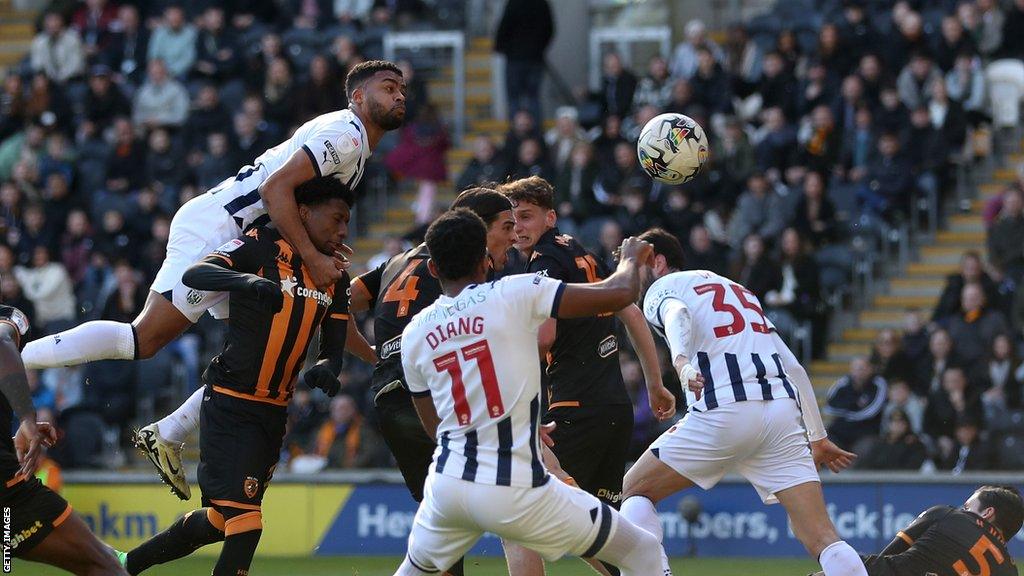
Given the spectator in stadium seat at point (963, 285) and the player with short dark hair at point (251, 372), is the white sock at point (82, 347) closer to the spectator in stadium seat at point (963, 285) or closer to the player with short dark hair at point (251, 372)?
the player with short dark hair at point (251, 372)

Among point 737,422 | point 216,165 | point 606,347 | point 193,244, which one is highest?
point 193,244

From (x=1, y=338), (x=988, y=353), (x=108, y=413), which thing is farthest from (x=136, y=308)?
(x=1, y=338)

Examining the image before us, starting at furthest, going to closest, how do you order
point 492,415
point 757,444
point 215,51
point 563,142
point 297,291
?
1. point 215,51
2. point 563,142
3. point 297,291
4. point 757,444
5. point 492,415

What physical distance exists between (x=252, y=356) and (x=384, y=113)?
1766mm

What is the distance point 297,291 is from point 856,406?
28.6 feet

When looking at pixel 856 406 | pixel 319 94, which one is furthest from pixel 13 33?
pixel 856 406

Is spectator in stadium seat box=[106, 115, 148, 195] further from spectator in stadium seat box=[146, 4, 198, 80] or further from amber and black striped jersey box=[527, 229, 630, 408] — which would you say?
amber and black striped jersey box=[527, 229, 630, 408]

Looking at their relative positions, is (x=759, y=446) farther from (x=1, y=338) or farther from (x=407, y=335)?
(x=1, y=338)

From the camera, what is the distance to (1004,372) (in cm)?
1593

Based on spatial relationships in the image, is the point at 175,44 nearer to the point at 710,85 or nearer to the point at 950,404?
the point at 710,85

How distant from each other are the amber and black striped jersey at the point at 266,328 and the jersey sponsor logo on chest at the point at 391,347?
0.28m

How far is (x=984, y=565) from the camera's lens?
30.8ft

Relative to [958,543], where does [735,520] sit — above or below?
below

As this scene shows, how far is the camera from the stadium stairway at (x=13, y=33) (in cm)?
2495
